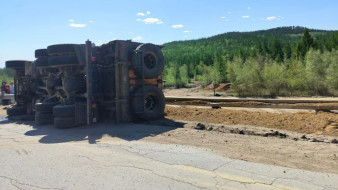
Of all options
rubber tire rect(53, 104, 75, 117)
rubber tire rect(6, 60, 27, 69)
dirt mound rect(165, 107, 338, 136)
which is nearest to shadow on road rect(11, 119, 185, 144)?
rubber tire rect(53, 104, 75, 117)

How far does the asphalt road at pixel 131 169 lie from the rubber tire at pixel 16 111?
21.5ft

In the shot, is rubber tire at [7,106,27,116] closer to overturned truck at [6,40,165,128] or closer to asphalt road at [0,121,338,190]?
overturned truck at [6,40,165,128]

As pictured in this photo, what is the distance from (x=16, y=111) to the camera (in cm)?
1232

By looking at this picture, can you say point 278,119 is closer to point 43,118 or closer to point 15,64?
point 43,118

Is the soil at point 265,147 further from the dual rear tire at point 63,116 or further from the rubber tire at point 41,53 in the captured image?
the rubber tire at point 41,53

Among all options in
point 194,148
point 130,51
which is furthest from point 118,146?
point 130,51

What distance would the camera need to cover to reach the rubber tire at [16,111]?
12234 mm

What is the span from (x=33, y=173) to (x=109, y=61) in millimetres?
5821

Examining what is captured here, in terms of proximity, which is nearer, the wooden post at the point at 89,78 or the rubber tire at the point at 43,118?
the wooden post at the point at 89,78

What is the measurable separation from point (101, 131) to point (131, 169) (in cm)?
382

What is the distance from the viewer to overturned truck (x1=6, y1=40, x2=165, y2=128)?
8.87 meters

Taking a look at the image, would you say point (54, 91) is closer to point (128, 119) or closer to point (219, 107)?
point (128, 119)

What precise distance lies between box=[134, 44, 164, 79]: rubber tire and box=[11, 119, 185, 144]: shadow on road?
5.63 feet

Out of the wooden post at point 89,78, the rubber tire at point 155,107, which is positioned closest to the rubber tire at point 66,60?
the wooden post at point 89,78
